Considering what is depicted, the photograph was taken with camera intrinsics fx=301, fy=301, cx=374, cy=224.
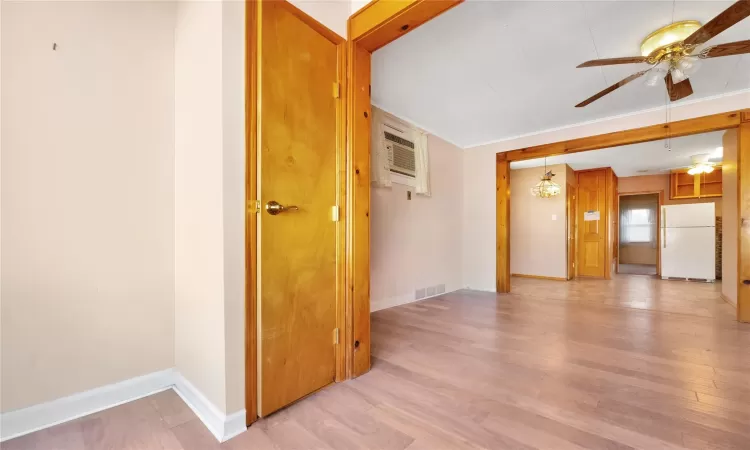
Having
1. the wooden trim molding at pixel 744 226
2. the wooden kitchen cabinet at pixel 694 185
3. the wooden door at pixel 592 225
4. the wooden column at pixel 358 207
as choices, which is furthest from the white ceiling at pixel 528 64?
the wooden kitchen cabinet at pixel 694 185

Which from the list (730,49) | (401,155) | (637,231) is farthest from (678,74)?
(637,231)

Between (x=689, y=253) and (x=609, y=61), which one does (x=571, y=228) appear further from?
(x=609, y=61)

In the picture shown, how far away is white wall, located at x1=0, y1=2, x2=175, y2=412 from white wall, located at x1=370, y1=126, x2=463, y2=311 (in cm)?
215

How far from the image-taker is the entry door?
1.44 metres

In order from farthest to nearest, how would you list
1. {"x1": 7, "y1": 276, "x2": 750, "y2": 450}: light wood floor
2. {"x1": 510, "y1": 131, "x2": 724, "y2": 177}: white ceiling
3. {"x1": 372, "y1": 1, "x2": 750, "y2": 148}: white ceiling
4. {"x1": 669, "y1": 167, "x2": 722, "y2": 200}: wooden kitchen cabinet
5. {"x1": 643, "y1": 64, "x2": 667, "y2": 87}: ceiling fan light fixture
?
{"x1": 669, "y1": 167, "x2": 722, "y2": 200}: wooden kitchen cabinet, {"x1": 510, "y1": 131, "x2": 724, "y2": 177}: white ceiling, {"x1": 643, "y1": 64, "x2": 667, "y2": 87}: ceiling fan light fixture, {"x1": 372, "y1": 1, "x2": 750, "y2": 148}: white ceiling, {"x1": 7, "y1": 276, "x2": 750, "y2": 450}: light wood floor

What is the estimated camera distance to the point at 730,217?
3844mm

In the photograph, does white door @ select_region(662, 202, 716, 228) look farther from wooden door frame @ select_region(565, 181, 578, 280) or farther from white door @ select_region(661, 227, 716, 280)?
wooden door frame @ select_region(565, 181, 578, 280)

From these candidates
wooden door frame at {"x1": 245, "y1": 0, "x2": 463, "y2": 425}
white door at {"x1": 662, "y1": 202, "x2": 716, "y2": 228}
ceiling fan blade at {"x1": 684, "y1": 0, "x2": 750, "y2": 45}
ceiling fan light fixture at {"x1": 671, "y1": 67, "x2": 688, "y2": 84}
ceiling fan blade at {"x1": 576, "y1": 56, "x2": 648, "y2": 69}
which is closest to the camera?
ceiling fan blade at {"x1": 684, "y1": 0, "x2": 750, "y2": 45}

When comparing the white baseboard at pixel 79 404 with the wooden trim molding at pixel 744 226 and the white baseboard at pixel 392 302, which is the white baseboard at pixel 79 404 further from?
the wooden trim molding at pixel 744 226

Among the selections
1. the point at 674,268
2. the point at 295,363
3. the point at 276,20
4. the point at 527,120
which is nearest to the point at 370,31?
the point at 276,20

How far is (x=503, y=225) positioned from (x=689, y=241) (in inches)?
180

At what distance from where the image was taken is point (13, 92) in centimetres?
132

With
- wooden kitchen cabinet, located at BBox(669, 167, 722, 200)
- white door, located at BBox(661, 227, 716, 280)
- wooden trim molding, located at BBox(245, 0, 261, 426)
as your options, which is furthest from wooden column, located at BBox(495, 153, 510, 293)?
wooden kitchen cabinet, located at BBox(669, 167, 722, 200)

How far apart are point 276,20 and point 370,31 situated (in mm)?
536
